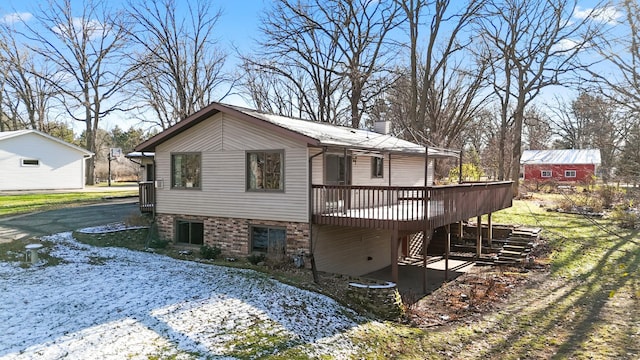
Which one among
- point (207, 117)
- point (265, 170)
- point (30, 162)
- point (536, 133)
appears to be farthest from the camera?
point (536, 133)

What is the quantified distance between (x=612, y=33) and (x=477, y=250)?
9684mm

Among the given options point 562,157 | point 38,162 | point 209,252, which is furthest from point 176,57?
point 562,157

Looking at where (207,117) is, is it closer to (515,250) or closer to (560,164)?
A: (515,250)

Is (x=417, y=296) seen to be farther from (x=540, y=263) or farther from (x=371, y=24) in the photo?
(x=371, y=24)

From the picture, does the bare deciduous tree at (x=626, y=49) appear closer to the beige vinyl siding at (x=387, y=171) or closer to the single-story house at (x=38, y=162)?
the beige vinyl siding at (x=387, y=171)

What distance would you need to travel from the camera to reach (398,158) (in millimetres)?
17531

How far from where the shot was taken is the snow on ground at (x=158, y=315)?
6.98m

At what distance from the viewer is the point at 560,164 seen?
45.0 m

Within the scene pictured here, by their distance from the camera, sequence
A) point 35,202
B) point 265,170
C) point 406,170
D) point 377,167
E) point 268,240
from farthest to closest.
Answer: point 35,202, point 406,170, point 377,167, point 268,240, point 265,170

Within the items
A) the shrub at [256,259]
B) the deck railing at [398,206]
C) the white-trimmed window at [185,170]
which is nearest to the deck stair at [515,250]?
the deck railing at [398,206]

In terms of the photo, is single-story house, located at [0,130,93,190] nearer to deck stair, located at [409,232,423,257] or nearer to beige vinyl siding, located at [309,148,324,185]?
beige vinyl siding, located at [309,148,324,185]

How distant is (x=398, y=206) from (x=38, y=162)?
28.2 m

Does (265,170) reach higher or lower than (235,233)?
higher

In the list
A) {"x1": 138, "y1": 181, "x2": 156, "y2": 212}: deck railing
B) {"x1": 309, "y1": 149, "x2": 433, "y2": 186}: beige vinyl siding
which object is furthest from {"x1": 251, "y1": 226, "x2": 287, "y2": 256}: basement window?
{"x1": 138, "y1": 181, "x2": 156, "y2": 212}: deck railing
